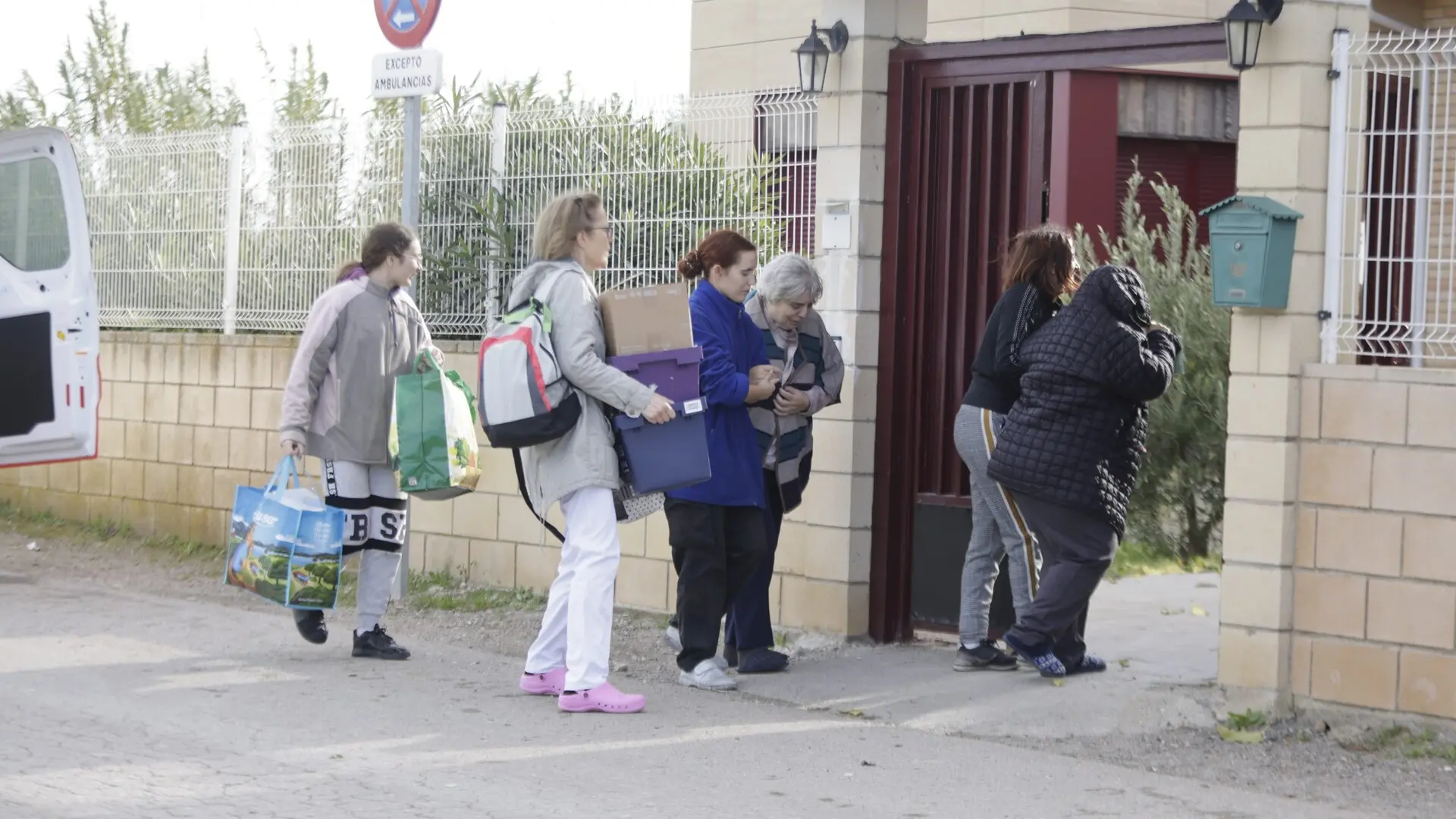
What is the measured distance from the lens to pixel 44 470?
13578 millimetres

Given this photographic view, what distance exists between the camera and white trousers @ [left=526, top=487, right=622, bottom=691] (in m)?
7.18

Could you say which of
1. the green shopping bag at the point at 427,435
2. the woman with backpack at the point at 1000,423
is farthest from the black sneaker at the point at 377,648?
the woman with backpack at the point at 1000,423

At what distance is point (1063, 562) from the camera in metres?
7.42

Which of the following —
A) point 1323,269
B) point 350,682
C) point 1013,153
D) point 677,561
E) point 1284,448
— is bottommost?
point 350,682

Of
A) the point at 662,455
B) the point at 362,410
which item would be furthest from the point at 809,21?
the point at 662,455

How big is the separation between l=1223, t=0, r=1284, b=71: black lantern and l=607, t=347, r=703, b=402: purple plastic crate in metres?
2.23

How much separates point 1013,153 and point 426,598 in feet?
13.1

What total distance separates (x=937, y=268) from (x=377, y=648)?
2973mm

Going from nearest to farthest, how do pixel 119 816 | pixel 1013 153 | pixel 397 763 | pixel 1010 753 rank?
1. pixel 119 816
2. pixel 397 763
3. pixel 1010 753
4. pixel 1013 153

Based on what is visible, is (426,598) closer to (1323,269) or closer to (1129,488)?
(1129,488)

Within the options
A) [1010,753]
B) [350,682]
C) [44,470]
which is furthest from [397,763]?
[44,470]

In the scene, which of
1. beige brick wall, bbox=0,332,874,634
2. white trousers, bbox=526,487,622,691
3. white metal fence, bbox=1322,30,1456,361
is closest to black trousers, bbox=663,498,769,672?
white trousers, bbox=526,487,622,691

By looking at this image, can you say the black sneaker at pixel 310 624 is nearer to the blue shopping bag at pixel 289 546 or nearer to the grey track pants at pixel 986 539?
the blue shopping bag at pixel 289 546

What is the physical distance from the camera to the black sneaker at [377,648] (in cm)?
847
